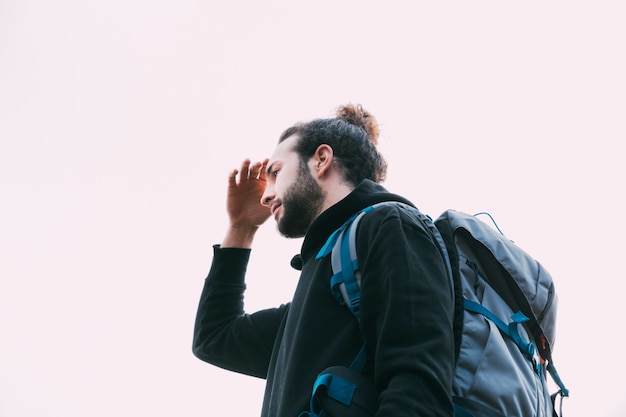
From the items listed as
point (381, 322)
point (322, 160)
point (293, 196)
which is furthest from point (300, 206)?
point (381, 322)

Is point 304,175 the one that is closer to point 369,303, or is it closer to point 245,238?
point 245,238

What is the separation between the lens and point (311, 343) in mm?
1807

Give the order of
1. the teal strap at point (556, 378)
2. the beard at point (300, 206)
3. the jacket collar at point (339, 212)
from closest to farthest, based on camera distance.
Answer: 1. the teal strap at point (556, 378)
2. the jacket collar at point (339, 212)
3. the beard at point (300, 206)

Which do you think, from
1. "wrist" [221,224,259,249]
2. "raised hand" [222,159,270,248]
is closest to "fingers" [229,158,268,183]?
"raised hand" [222,159,270,248]

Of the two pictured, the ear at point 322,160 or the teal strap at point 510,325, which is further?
the ear at point 322,160

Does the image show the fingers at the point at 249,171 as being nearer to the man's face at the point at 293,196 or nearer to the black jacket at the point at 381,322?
the man's face at the point at 293,196

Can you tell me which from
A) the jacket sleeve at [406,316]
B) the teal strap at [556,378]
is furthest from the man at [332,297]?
the teal strap at [556,378]

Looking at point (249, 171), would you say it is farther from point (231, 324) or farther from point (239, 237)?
point (231, 324)

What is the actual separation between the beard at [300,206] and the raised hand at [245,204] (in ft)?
2.02

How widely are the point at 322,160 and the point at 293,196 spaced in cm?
27

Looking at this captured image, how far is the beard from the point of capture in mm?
2559

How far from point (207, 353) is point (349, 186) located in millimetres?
1246

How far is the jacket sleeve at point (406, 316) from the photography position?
54.9 inches

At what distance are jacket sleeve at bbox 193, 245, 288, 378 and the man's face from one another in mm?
535
